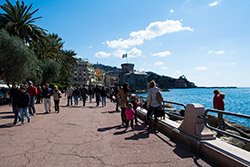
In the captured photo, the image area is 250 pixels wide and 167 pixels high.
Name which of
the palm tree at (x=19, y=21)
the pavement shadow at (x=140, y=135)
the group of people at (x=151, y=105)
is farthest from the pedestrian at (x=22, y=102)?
the palm tree at (x=19, y=21)

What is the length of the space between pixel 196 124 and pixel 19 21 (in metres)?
35.5

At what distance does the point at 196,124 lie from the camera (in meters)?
7.25

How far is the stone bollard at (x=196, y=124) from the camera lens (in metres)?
7.00

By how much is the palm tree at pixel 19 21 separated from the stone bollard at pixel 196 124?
33706 mm

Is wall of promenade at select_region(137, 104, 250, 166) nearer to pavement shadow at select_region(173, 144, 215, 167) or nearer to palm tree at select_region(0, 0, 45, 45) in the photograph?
pavement shadow at select_region(173, 144, 215, 167)

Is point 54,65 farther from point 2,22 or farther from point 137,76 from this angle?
point 137,76

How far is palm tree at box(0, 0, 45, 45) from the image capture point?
37.1 meters

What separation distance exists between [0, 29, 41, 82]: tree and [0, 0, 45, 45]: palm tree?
317 inches

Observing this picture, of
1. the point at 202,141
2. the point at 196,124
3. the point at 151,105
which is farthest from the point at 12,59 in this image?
the point at 202,141

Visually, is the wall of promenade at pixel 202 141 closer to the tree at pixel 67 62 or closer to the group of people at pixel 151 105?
the group of people at pixel 151 105

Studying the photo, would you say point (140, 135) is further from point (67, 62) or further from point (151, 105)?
point (67, 62)

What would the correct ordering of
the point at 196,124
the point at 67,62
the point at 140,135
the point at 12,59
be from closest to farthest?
1. the point at 196,124
2. the point at 140,135
3. the point at 12,59
4. the point at 67,62

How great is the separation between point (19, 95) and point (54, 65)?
40.3 m

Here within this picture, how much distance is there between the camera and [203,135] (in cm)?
693
